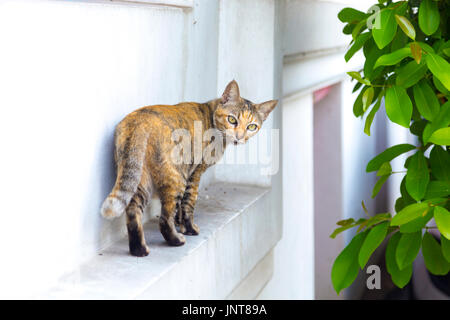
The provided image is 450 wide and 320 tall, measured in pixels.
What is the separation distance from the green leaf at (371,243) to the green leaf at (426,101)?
0.18 metres

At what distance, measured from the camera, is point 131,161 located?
0.75m

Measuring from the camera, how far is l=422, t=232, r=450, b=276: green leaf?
0.82 meters

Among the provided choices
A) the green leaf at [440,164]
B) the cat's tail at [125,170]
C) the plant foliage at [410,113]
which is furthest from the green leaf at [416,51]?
the cat's tail at [125,170]

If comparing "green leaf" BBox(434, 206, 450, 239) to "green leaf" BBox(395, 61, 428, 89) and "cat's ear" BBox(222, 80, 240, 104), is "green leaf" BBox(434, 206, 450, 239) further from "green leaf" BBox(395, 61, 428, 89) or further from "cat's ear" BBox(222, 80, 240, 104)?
"cat's ear" BBox(222, 80, 240, 104)

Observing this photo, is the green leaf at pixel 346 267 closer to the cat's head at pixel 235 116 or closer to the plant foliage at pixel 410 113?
the plant foliage at pixel 410 113

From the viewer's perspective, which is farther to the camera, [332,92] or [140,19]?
[332,92]

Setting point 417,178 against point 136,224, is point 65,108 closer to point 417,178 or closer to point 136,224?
point 136,224

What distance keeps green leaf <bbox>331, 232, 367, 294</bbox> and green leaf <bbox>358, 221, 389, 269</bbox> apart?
0.05 m

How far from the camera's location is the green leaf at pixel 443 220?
644mm

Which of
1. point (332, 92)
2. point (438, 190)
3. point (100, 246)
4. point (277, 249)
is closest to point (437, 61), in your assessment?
point (438, 190)

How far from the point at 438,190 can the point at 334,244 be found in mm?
1728

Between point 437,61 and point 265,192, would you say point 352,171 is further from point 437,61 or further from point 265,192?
point 437,61

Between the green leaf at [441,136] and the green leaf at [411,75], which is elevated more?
the green leaf at [411,75]

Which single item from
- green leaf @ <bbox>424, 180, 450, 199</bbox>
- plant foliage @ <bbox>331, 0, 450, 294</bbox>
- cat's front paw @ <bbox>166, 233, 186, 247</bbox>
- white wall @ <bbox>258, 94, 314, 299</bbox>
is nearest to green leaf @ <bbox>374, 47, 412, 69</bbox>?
plant foliage @ <bbox>331, 0, 450, 294</bbox>
